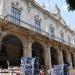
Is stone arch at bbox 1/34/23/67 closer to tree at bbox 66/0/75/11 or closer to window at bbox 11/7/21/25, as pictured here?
window at bbox 11/7/21/25

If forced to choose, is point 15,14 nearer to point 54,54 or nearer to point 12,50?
point 12,50

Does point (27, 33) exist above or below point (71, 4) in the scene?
above

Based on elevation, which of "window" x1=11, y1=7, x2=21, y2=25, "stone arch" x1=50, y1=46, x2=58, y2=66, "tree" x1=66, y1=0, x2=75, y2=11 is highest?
"window" x1=11, y1=7, x2=21, y2=25

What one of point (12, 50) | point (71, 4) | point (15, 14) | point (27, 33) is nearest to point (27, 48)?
point (27, 33)

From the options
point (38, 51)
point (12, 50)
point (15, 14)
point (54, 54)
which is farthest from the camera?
point (54, 54)

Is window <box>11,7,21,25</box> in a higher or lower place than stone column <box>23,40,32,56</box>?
higher

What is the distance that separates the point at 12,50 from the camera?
719 inches

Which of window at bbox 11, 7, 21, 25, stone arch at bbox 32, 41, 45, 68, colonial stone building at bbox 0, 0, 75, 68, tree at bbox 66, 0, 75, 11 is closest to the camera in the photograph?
tree at bbox 66, 0, 75, 11

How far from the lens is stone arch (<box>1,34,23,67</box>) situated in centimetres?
1656

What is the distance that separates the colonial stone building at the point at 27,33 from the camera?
15172 millimetres

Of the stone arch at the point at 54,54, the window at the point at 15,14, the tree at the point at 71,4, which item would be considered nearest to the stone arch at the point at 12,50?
the window at the point at 15,14

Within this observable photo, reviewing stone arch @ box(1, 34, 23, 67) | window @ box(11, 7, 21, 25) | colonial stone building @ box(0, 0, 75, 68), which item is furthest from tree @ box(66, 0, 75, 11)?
window @ box(11, 7, 21, 25)

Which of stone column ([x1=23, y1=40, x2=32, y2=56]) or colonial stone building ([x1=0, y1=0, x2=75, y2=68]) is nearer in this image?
colonial stone building ([x1=0, y1=0, x2=75, y2=68])

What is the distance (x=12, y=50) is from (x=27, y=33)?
11.2 feet
